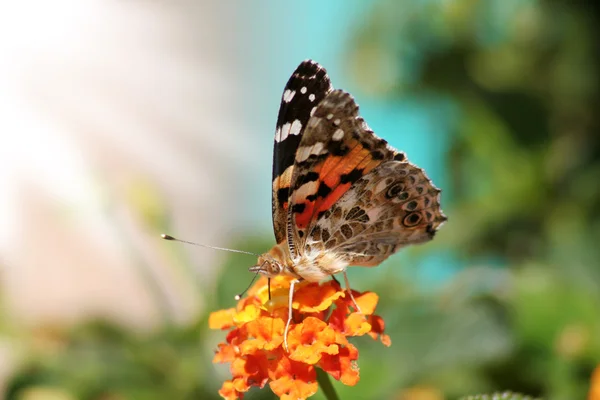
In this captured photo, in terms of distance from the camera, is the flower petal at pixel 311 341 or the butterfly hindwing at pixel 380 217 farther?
the butterfly hindwing at pixel 380 217

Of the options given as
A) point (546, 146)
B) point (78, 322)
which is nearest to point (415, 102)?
point (546, 146)

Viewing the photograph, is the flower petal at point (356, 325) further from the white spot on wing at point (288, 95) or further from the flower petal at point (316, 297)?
the white spot on wing at point (288, 95)

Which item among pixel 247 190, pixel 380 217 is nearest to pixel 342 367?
pixel 380 217

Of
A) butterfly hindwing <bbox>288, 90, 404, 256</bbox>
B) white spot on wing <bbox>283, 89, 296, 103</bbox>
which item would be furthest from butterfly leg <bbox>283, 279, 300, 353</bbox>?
white spot on wing <bbox>283, 89, 296, 103</bbox>

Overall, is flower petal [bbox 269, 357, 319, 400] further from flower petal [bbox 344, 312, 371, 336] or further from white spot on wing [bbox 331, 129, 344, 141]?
white spot on wing [bbox 331, 129, 344, 141]

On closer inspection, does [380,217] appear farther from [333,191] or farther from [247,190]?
[247,190]

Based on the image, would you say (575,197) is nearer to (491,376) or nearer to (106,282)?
(491,376)

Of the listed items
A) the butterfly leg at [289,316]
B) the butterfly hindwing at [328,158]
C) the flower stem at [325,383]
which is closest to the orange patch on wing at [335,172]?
the butterfly hindwing at [328,158]

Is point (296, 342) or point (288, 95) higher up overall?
point (288, 95)
